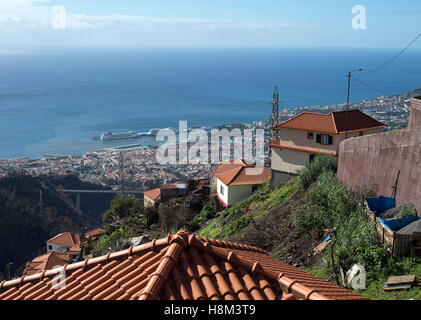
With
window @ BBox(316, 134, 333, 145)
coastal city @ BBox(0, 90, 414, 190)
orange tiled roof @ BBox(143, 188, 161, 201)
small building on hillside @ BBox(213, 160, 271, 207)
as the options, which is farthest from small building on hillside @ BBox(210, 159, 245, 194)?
coastal city @ BBox(0, 90, 414, 190)

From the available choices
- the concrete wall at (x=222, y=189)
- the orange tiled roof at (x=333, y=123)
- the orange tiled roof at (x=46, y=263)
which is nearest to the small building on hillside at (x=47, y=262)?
the orange tiled roof at (x=46, y=263)

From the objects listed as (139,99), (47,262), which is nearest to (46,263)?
(47,262)

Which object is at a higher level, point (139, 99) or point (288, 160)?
point (288, 160)

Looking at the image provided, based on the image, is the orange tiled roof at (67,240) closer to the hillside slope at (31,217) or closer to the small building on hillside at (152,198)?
the hillside slope at (31,217)

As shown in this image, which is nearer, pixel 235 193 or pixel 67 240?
pixel 235 193

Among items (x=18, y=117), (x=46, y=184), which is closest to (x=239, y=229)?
(x=46, y=184)

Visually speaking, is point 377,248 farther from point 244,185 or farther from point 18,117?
point 18,117

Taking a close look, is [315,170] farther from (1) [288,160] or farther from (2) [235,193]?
(2) [235,193]
